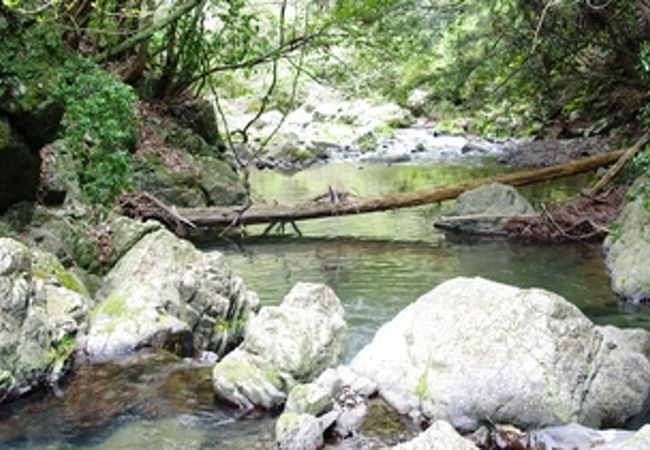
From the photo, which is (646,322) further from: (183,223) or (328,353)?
(183,223)

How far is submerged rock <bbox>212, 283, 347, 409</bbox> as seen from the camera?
662 cm

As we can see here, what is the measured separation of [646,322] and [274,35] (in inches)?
468

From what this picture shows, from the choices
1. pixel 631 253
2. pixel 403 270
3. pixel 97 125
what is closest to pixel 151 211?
pixel 97 125

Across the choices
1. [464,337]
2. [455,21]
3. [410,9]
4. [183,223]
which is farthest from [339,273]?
[455,21]

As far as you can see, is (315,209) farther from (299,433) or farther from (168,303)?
(299,433)

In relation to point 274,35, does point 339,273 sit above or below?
below

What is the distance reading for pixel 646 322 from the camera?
9.52m

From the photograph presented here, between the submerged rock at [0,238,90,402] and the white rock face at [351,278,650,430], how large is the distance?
9.23 ft

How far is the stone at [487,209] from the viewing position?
1505 cm

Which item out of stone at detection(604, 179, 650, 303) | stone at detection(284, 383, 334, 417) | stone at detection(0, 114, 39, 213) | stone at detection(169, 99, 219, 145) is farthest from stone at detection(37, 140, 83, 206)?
stone at detection(169, 99, 219, 145)

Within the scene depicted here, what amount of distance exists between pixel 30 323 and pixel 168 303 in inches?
65.2

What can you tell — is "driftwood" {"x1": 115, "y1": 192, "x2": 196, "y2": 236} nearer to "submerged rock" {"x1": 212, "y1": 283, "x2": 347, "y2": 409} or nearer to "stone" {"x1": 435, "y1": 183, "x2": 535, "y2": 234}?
"stone" {"x1": 435, "y1": 183, "x2": 535, "y2": 234}

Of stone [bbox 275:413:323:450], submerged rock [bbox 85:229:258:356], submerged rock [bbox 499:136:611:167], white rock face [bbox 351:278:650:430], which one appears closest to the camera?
stone [bbox 275:413:323:450]

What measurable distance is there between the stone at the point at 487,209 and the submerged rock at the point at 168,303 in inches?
270
